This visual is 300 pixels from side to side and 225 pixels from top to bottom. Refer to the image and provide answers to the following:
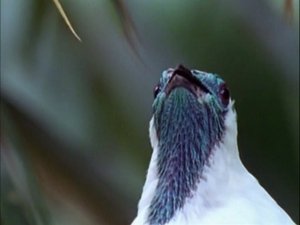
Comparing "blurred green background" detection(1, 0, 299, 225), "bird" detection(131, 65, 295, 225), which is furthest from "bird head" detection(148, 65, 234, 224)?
→ "blurred green background" detection(1, 0, 299, 225)

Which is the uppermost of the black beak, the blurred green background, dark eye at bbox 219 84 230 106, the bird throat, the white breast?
the blurred green background

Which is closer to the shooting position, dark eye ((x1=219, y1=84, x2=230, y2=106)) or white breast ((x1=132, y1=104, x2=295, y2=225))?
white breast ((x1=132, y1=104, x2=295, y2=225))

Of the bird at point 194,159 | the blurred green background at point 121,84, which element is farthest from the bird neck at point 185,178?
the blurred green background at point 121,84

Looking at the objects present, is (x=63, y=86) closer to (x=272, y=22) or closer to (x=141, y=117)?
(x=141, y=117)

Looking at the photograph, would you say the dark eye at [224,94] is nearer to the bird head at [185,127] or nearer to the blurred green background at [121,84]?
the bird head at [185,127]

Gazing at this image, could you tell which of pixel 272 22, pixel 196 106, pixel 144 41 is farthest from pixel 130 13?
pixel 196 106

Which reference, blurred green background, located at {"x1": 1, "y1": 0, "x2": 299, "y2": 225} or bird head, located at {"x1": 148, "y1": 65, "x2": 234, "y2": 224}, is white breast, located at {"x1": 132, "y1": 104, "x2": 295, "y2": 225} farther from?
blurred green background, located at {"x1": 1, "y1": 0, "x2": 299, "y2": 225}

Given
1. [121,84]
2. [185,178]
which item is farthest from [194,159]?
[121,84]
